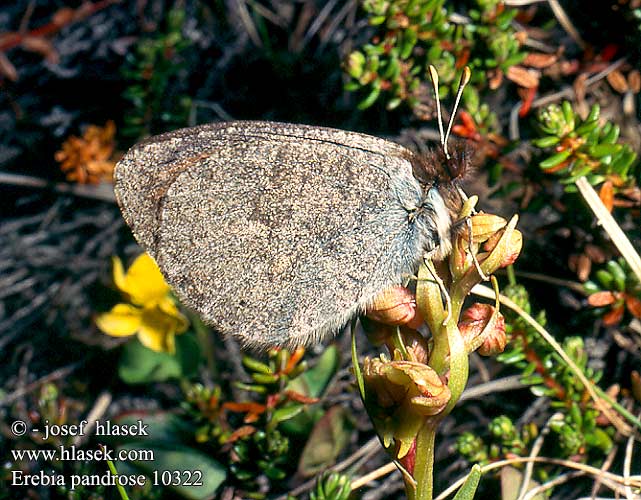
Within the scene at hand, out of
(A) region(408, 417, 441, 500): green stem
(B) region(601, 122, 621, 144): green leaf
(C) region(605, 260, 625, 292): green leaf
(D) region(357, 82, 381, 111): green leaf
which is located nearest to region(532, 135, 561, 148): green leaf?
(B) region(601, 122, 621, 144): green leaf

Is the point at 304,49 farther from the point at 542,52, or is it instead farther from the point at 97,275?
the point at 97,275

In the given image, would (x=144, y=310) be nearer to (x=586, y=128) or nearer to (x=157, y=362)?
(x=157, y=362)

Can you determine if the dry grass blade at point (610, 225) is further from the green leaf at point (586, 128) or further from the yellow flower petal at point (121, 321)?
the yellow flower petal at point (121, 321)

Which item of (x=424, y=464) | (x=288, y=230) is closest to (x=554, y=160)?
(x=288, y=230)

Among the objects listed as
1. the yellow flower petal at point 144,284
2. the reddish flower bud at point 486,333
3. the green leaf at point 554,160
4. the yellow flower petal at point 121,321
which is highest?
the green leaf at point 554,160

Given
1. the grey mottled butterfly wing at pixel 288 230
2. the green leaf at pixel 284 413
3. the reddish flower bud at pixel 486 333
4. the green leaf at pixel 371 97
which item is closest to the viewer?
the reddish flower bud at pixel 486 333

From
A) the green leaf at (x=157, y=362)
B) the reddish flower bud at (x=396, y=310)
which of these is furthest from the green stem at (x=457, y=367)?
the green leaf at (x=157, y=362)

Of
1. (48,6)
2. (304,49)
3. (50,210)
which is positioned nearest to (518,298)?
(304,49)
